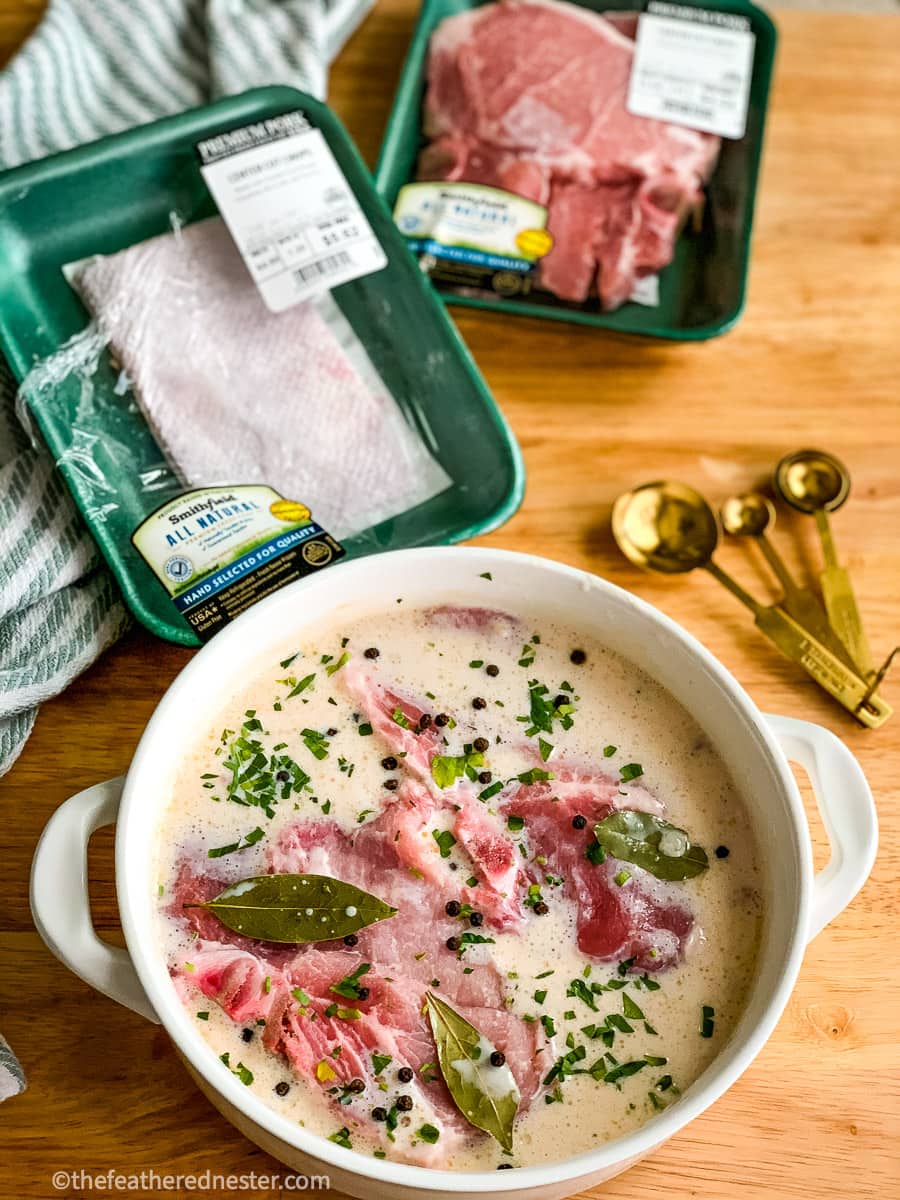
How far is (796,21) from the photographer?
1726 mm

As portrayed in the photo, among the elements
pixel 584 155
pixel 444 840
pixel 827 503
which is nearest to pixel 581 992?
pixel 444 840

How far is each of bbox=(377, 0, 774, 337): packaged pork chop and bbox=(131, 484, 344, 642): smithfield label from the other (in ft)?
1.35

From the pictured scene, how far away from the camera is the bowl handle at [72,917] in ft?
2.87

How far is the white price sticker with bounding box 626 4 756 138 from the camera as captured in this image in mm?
1606

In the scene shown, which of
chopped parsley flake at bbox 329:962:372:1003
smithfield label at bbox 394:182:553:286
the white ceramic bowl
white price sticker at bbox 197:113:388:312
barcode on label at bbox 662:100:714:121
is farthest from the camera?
barcode on label at bbox 662:100:714:121

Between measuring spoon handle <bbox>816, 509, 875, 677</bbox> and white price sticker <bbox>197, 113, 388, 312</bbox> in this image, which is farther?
white price sticker <bbox>197, 113, 388, 312</bbox>

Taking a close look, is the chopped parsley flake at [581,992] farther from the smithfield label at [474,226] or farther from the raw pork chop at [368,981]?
the smithfield label at [474,226]

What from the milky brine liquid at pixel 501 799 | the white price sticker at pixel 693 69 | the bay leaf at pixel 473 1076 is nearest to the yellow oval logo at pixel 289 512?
the milky brine liquid at pixel 501 799

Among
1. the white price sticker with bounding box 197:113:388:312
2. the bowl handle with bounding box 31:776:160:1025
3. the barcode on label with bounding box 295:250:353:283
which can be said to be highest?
the white price sticker with bounding box 197:113:388:312

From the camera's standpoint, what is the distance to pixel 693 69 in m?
1.63

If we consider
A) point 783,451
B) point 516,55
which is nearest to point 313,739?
point 783,451

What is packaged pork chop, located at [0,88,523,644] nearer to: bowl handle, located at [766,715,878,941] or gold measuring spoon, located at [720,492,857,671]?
gold measuring spoon, located at [720,492,857,671]

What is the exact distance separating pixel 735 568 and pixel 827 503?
0.14 meters

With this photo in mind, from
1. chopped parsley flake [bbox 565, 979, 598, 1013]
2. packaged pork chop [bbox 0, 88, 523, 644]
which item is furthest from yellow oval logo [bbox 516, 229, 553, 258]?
chopped parsley flake [bbox 565, 979, 598, 1013]
